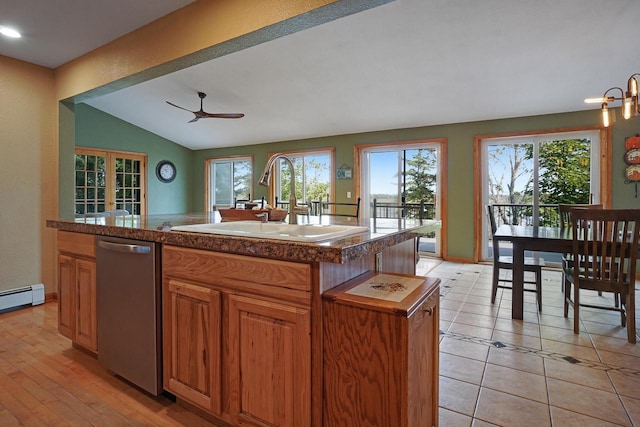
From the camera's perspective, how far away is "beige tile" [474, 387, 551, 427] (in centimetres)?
156

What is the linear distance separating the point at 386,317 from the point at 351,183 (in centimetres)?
538

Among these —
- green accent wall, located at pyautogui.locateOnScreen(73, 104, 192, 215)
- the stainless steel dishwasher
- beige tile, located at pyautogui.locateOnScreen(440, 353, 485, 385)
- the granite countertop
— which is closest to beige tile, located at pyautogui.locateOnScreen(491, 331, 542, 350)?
beige tile, located at pyautogui.locateOnScreen(440, 353, 485, 385)

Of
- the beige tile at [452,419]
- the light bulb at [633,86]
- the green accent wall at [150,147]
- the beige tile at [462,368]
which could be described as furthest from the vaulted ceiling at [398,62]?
the beige tile at [452,419]

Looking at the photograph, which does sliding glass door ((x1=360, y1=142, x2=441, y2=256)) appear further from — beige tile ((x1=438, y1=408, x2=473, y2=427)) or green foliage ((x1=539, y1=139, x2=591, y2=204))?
beige tile ((x1=438, y1=408, x2=473, y2=427))

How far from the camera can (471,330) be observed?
265 cm

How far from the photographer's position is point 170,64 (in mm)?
2496

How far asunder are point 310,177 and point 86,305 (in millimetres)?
5236

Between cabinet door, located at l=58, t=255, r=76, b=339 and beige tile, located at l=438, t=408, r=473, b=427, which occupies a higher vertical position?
cabinet door, located at l=58, t=255, r=76, b=339

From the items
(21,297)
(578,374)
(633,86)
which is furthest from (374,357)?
(21,297)

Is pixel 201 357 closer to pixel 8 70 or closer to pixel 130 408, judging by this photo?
pixel 130 408

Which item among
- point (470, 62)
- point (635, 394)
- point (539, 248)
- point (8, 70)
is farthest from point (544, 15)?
point (8, 70)

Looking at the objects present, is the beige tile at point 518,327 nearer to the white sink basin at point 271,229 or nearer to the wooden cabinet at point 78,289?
the white sink basin at point 271,229

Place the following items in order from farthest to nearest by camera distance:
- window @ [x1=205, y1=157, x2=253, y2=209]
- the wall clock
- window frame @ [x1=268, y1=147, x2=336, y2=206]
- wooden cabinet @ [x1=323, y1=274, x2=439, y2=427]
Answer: window @ [x1=205, y1=157, x2=253, y2=209], the wall clock, window frame @ [x1=268, y1=147, x2=336, y2=206], wooden cabinet @ [x1=323, y1=274, x2=439, y2=427]

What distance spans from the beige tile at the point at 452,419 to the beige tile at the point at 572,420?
1.30ft
